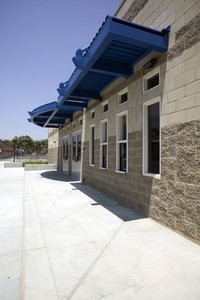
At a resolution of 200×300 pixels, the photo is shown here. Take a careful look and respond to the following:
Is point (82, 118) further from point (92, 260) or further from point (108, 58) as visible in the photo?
point (92, 260)

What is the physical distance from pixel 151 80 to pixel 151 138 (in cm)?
153

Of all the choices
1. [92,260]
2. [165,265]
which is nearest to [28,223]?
[92,260]

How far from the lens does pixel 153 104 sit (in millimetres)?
5715

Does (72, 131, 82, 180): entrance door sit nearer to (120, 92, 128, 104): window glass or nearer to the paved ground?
(120, 92, 128, 104): window glass

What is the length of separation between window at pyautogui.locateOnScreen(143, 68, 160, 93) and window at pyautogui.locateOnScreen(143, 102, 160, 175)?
48 cm

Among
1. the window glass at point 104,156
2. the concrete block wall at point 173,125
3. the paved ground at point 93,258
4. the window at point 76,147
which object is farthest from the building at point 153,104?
the window at point 76,147

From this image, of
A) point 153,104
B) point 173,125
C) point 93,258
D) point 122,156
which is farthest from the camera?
point 122,156

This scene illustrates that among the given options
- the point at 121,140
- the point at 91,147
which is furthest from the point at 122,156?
the point at 91,147

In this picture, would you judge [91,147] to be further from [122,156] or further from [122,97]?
[122,97]

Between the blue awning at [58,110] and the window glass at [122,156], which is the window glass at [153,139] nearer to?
the window glass at [122,156]

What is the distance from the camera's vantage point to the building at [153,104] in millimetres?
4246

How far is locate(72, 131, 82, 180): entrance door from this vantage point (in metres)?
12.8

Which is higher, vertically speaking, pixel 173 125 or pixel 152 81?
pixel 152 81

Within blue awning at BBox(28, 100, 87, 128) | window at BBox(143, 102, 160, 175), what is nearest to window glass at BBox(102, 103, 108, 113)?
blue awning at BBox(28, 100, 87, 128)
